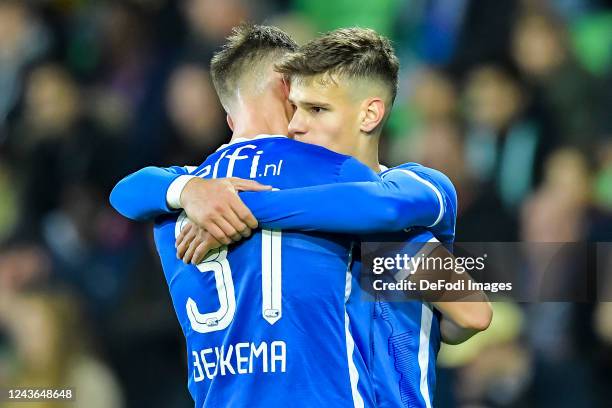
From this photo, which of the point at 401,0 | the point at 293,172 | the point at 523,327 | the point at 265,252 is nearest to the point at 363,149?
the point at 293,172

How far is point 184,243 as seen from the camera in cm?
273

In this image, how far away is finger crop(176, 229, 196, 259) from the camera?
271cm

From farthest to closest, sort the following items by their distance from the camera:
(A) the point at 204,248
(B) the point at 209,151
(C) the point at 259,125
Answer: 1. (B) the point at 209,151
2. (C) the point at 259,125
3. (A) the point at 204,248

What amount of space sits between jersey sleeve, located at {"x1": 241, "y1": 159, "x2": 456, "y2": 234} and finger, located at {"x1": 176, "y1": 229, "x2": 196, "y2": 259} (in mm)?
179

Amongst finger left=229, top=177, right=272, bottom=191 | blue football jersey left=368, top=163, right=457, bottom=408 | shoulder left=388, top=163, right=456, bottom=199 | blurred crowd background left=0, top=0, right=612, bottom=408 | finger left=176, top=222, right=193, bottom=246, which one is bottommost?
blue football jersey left=368, top=163, right=457, bottom=408

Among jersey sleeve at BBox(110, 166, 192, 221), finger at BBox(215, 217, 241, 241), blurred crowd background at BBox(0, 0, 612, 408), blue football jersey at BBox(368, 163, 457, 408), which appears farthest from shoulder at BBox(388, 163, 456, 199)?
blurred crowd background at BBox(0, 0, 612, 408)

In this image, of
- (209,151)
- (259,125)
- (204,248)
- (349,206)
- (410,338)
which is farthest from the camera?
(209,151)

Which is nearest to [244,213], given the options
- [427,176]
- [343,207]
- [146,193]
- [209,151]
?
[343,207]

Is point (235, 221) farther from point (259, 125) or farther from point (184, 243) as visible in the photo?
point (259, 125)

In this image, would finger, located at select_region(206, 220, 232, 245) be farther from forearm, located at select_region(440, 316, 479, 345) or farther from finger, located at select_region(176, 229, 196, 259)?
forearm, located at select_region(440, 316, 479, 345)

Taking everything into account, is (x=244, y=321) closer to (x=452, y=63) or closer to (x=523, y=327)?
(x=523, y=327)

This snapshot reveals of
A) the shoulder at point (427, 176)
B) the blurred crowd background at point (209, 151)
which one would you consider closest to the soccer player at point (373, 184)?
the shoulder at point (427, 176)

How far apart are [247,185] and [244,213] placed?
0.09 m

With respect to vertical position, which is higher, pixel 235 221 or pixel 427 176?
pixel 427 176
